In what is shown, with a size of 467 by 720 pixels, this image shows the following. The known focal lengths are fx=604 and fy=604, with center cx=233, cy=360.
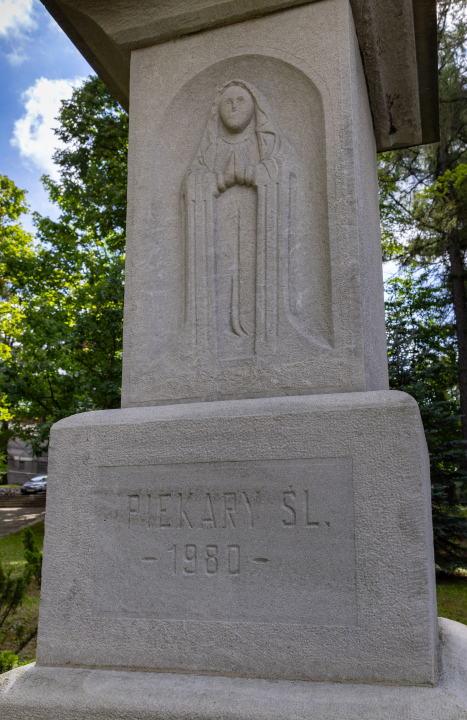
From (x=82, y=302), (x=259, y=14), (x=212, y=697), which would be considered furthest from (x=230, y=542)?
(x=82, y=302)

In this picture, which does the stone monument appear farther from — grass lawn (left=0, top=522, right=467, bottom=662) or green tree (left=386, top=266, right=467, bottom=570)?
green tree (left=386, top=266, right=467, bottom=570)

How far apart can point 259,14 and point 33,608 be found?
8.10 meters

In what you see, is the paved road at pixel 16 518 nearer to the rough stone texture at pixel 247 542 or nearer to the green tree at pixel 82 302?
the green tree at pixel 82 302

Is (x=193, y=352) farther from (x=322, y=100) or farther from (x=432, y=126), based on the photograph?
(x=432, y=126)

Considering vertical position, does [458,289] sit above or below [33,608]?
above

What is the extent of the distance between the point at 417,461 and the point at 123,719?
1.39 metres

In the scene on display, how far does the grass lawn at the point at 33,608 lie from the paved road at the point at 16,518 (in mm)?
5477

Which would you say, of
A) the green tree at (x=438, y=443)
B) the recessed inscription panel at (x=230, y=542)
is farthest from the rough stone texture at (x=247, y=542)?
the green tree at (x=438, y=443)

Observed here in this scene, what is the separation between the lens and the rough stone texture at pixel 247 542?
2.15m

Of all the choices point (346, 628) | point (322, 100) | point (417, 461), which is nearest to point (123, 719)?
point (346, 628)

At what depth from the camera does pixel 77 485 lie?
2617 millimetres

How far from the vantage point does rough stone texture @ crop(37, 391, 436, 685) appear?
7.06 feet

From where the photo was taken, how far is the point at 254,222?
2896 millimetres

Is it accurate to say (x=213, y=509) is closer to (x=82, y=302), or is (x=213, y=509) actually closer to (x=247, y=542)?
(x=247, y=542)
